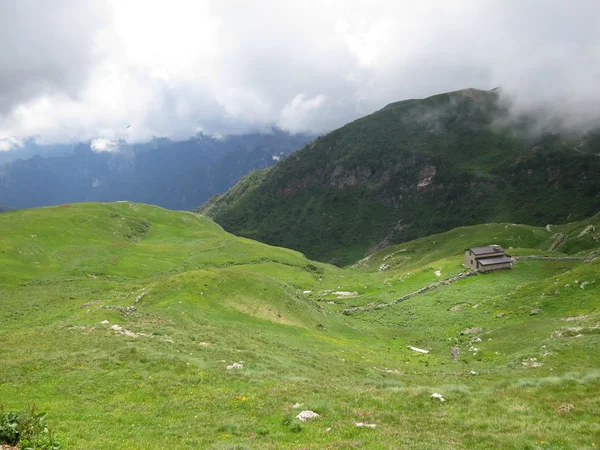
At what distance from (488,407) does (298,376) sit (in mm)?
13010

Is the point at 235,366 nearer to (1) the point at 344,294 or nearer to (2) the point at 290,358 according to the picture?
(2) the point at 290,358

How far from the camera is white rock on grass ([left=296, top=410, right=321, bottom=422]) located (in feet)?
60.4

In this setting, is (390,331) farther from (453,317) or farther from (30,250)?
(30,250)

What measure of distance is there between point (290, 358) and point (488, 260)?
6281 centimetres

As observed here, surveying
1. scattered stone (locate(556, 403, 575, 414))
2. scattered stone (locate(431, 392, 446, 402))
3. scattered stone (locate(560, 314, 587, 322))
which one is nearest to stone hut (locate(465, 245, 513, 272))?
scattered stone (locate(560, 314, 587, 322))

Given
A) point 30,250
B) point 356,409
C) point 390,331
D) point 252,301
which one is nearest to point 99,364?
→ point 356,409

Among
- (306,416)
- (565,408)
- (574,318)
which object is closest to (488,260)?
(574,318)

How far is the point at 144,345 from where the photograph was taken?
30703mm

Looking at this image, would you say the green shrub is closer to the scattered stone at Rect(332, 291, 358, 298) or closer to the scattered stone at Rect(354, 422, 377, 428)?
the scattered stone at Rect(354, 422, 377, 428)

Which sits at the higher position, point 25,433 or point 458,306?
point 25,433

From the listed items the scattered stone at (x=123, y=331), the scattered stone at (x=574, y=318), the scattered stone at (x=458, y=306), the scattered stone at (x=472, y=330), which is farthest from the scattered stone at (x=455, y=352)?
the scattered stone at (x=123, y=331)

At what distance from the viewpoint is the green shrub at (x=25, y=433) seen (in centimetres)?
1344

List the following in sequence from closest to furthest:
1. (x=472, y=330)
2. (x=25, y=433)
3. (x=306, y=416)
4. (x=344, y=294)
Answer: (x=25, y=433) < (x=306, y=416) < (x=472, y=330) < (x=344, y=294)

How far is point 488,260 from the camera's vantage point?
82000mm
